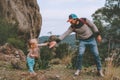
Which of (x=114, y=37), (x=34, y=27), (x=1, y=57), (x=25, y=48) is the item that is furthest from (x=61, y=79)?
(x=114, y=37)

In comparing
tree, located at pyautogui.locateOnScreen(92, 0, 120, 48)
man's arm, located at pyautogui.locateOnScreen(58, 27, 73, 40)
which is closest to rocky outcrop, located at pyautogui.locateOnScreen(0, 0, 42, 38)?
tree, located at pyautogui.locateOnScreen(92, 0, 120, 48)

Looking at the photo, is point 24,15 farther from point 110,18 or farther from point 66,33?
point 66,33

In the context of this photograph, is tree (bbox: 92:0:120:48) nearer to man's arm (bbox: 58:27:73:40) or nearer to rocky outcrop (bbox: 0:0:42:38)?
rocky outcrop (bbox: 0:0:42:38)

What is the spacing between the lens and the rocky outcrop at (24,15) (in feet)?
83.5

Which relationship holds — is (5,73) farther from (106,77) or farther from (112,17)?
(112,17)

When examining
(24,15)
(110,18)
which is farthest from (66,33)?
(110,18)

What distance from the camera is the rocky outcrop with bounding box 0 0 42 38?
83.5 ft

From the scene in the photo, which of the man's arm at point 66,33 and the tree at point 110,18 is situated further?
the tree at point 110,18

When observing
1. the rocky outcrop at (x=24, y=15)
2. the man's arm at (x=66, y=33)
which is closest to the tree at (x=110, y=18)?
the rocky outcrop at (x=24, y=15)

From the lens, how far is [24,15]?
89.2 feet

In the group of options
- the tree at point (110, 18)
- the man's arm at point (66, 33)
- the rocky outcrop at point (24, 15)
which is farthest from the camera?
the tree at point (110, 18)

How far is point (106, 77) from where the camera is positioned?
38.2 ft

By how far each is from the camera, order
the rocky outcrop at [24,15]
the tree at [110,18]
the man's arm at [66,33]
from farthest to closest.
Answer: the tree at [110,18], the rocky outcrop at [24,15], the man's arm at [66,33]

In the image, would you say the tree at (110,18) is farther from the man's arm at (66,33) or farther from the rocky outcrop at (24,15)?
the man's arm at (66,33)
